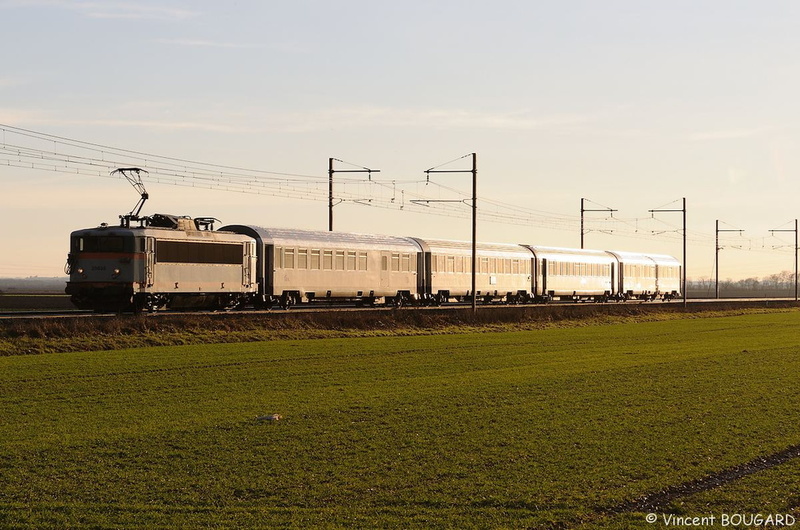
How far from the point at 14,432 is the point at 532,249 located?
59242 mm

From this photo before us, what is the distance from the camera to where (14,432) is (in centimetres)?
1689

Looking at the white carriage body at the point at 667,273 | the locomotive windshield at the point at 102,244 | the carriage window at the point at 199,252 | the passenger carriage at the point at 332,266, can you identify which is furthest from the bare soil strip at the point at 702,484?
the white carriage body at the point at 667,273

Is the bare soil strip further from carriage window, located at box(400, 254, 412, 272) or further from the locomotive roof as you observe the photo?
carriage window, located at box(400, 254, 412, 272)

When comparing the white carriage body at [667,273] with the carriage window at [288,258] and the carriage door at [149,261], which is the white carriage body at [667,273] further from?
the carriage door at [149,261]

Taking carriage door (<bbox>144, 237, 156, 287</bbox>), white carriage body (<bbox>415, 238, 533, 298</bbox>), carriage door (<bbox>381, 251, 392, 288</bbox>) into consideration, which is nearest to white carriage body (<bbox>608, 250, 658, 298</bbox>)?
white carriage body (<bbox>415, 238, 533, 298</bbox>)

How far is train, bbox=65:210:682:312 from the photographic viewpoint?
139 feet

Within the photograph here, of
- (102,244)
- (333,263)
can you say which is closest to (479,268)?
(333,263)

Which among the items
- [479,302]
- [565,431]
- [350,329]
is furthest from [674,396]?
[479,302]

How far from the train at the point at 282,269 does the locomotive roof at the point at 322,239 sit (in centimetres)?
6

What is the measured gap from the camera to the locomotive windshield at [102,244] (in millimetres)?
42031

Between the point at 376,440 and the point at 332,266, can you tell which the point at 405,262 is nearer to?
the point at 332,266

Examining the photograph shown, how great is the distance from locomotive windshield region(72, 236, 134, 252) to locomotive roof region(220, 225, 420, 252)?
7.98 m

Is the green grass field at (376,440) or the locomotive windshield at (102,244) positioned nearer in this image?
the green grass field at (376,440)

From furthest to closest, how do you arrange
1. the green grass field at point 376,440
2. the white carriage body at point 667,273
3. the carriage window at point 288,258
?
the white carriage body at point 667,273 < the carriage window at point 288,258 < the green grass field at point 376,440
